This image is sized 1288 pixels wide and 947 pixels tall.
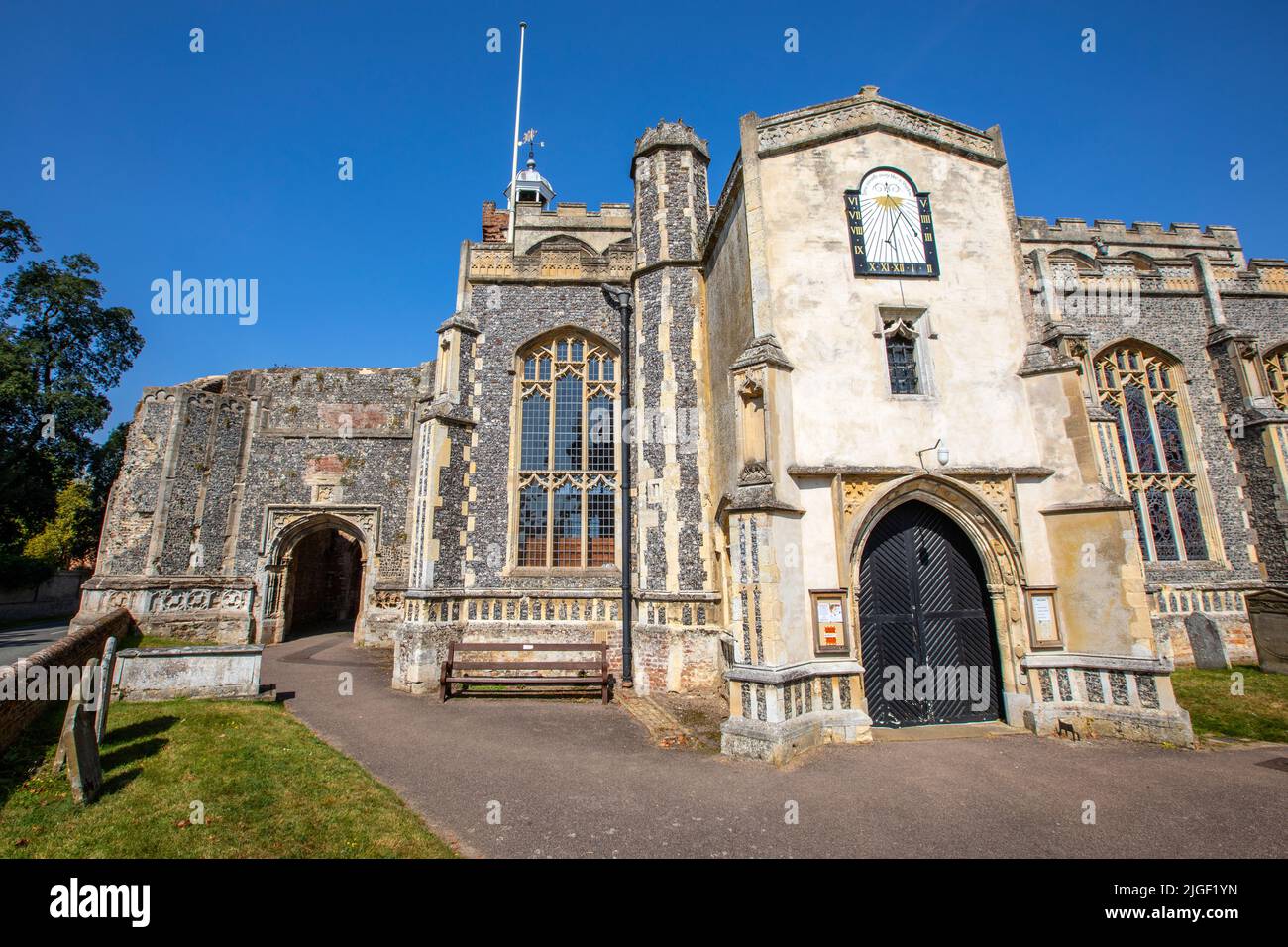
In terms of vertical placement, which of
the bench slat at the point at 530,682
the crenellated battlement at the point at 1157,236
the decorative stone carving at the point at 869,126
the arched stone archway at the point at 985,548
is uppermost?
the crenellated battlement at the point at 1157,236

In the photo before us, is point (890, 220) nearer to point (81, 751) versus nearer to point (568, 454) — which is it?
point (568, 454)

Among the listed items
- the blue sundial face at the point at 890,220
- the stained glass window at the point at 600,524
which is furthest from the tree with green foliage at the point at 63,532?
the blue sundial face at the point at 890,220

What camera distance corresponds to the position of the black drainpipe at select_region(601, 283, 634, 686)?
36.0 ft

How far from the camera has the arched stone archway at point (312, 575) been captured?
665 inches

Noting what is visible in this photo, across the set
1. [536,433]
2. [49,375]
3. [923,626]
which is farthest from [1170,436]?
[49,375]

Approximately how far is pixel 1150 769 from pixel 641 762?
19.3 ft

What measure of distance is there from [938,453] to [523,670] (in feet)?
26.7

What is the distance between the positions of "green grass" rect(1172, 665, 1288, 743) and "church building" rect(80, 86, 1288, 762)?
1324mm

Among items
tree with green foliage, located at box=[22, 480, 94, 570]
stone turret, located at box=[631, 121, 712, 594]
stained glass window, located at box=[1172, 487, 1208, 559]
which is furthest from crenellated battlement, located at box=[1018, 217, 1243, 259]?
tree with green foliage, located at box=[22, 480, 94, 570]

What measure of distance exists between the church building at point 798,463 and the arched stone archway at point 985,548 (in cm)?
5

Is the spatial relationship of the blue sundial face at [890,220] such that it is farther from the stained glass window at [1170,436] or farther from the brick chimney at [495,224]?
the brick chimney at [495,224]
